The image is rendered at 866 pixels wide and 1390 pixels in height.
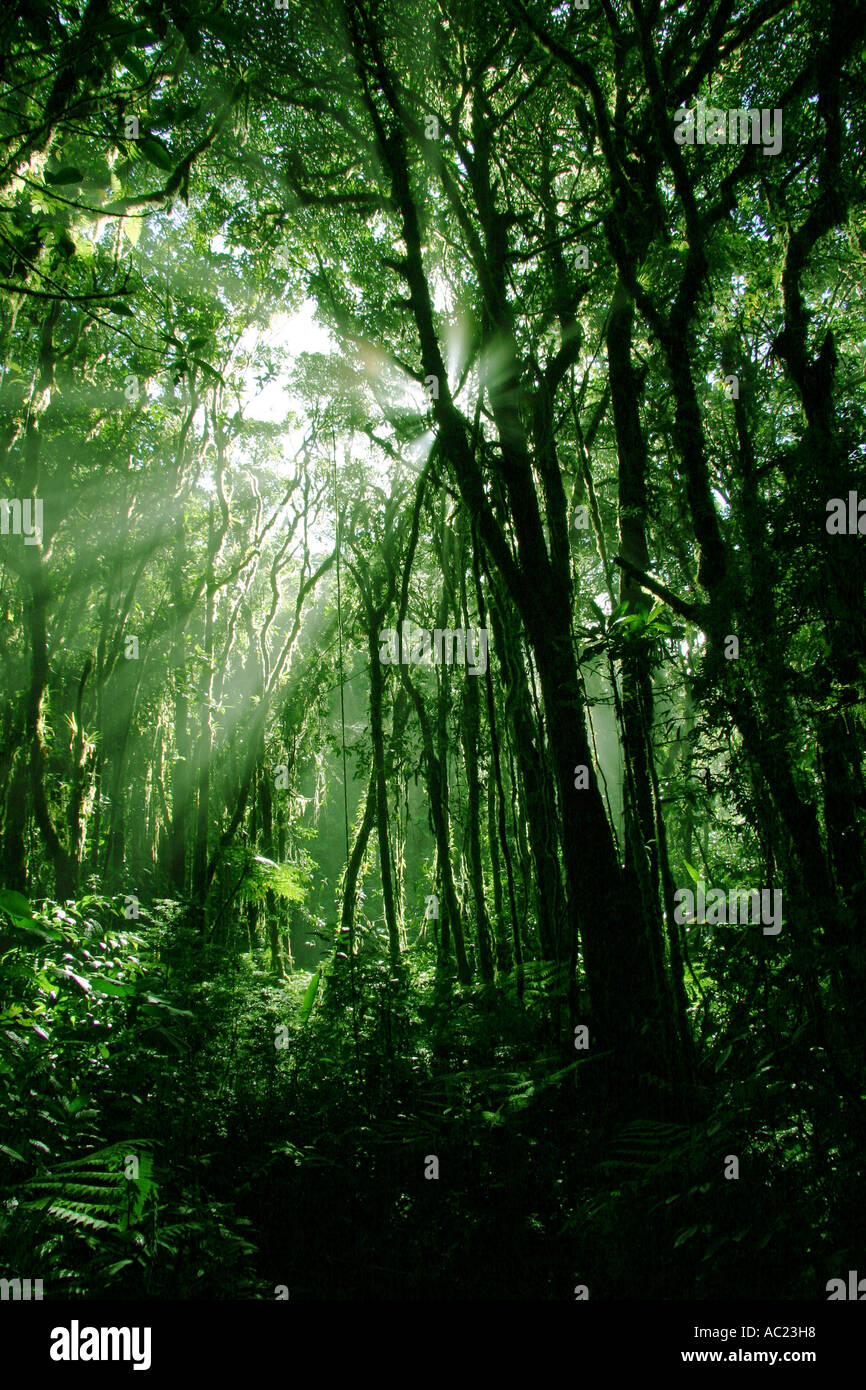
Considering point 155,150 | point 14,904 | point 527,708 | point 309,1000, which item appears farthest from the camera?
point 309,1000

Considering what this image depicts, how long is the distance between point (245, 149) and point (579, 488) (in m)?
4.66

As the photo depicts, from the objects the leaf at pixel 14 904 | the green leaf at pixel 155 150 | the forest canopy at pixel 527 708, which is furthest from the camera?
the forest canopy at pixel 527 708

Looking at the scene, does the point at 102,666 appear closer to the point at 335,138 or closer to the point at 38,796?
the point at 38,796

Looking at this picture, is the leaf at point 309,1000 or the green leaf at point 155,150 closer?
the green leaf at point 155,150

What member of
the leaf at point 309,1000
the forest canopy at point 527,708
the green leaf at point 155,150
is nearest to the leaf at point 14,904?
the forest canopy at point 527,708

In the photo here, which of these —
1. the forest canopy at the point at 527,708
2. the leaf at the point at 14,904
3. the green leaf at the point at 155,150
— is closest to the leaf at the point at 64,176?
the forest canopy at the point at 527,708

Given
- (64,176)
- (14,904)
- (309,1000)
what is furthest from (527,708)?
(64,176)

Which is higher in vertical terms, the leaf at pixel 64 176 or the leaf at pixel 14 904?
the leaf at pixel 64 176

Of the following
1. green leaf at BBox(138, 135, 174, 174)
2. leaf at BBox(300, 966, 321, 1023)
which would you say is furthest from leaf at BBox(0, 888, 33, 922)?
leaf at BBox(300, 966, 321, 1023)

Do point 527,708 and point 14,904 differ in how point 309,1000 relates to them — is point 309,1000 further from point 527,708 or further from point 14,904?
point 14,904

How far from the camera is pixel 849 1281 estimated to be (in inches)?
71.8

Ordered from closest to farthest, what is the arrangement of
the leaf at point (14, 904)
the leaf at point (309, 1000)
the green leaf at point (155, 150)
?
the leaf at point (14, 904) → the green leaf at point (155, 150) → the leaf at point (309, 1000)

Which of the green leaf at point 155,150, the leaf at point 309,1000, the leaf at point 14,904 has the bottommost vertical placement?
the leaf at point 309,1000

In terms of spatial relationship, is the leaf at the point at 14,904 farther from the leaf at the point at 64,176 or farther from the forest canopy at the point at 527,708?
the leaf at the point at 64,176
